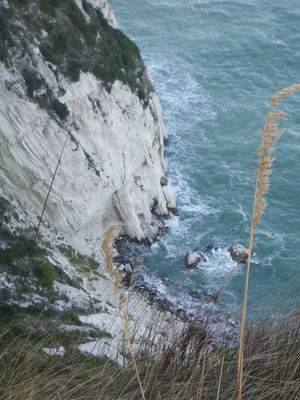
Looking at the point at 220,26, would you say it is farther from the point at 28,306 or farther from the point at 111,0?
the point at 28,306

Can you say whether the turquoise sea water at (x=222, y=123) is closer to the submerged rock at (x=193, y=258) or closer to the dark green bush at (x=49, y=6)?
the submerged rock at (x=193, y=258)

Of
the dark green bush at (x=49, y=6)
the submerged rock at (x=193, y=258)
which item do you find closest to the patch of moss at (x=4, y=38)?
the dark green bush at (x=49, y=6)

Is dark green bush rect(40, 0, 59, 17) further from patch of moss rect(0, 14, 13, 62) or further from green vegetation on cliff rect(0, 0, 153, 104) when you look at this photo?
patch of moss rect(0, 14, 13, 62)

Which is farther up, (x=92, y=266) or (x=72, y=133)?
(x=72, y=133)

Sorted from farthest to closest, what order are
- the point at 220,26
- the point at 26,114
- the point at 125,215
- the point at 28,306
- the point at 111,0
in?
1. the point at 111,0
2. the point at 220,26
3. the point at 125,215
4. the point at 26,114
5. the point at 28,306

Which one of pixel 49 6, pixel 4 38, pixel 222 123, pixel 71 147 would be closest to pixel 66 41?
pixel 49 6

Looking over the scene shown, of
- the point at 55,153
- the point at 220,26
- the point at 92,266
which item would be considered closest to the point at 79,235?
the point at 92,266
